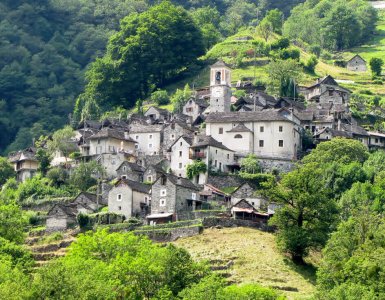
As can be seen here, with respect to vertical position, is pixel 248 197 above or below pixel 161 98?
below

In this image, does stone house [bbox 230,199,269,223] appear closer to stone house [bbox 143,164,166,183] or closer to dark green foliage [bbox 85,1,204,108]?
stone house [bbox 143,164,166,183]

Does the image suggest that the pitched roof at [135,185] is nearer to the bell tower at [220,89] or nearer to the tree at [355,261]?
the bell tower at [220,89]

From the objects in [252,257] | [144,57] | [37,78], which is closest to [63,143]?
[144,57]

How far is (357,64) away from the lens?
174625mm

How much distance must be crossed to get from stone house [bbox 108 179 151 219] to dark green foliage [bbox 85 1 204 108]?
4991cm

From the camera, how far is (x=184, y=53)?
162750mm

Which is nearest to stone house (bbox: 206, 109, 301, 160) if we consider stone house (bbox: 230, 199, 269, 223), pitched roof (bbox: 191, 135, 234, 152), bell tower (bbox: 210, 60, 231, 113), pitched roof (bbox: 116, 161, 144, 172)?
pitched roof (bbox: 191, 135, 234, 152)

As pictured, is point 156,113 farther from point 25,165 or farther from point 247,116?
point 247,116

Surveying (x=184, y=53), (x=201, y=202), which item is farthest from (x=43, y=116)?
(x=201, y=202)

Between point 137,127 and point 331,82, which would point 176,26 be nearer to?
point 331,82

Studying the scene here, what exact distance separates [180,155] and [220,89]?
1829 centimetres

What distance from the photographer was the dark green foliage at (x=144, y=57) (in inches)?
6201

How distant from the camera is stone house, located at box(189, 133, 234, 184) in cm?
11350

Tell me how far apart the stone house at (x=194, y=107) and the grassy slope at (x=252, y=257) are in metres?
A: 38.8
